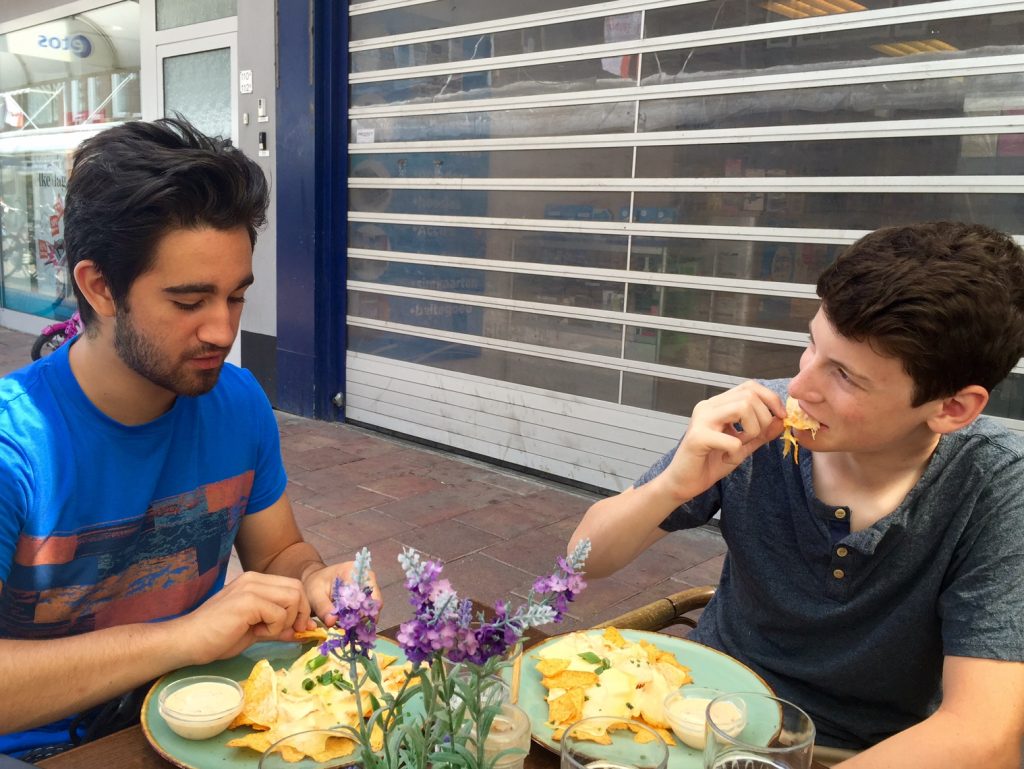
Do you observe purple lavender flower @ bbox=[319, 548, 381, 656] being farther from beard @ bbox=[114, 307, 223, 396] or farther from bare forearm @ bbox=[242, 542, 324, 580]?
bare forearm @ bbox=[242, 542, 324, 580]

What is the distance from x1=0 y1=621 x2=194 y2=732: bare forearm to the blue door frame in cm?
574

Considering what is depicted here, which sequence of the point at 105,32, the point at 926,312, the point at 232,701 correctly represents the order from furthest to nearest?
the point at 105,32 < the point at 926,312 < the point at 232,701

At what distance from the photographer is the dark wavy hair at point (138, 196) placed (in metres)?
1.77

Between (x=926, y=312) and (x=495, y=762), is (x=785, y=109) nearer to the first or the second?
(x=926, y=312)

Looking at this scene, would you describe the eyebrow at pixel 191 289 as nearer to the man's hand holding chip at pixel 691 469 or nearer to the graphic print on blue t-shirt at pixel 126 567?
the graphic print on blue t-shirt at pixel 126 567

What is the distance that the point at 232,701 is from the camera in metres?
1.35

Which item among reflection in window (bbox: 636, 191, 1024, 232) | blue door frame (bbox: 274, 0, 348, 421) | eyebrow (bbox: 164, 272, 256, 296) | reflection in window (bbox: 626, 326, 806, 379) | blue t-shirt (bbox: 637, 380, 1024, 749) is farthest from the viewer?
blue door frame (bbox: 274, 0, 348, 421)

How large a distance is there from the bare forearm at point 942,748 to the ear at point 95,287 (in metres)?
1.58

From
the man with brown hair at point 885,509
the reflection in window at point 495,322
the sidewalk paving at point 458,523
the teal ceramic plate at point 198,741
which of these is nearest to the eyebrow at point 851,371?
the man with brown hair at point 885,509

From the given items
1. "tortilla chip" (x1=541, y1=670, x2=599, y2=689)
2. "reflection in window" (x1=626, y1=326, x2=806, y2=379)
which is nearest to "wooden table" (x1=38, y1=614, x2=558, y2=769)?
"tortilla chip" (x1=541, y1=670, x2=599, y2=689)

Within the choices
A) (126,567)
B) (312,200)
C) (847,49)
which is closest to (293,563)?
(126,567)

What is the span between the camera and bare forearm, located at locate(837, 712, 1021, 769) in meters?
1.32

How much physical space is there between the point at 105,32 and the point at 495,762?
36.9ft

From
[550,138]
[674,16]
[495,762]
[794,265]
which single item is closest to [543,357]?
[550,138]
